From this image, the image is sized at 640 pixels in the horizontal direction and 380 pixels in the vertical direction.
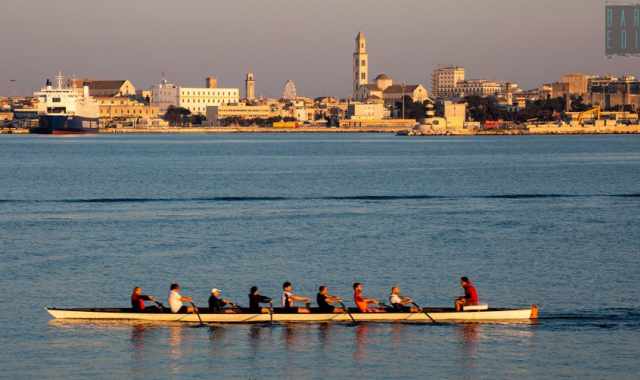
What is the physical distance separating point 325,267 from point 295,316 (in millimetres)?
9641

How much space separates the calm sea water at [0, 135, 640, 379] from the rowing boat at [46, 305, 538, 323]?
29cm

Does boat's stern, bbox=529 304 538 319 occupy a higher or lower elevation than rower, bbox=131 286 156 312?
lower

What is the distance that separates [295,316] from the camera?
2809cm

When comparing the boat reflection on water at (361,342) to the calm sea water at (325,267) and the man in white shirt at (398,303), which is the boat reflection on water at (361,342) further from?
the man in white shirt at (398,303)

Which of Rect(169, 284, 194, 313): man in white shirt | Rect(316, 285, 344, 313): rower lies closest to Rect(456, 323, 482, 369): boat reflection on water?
Rect(316, 285, 344, 313): rower

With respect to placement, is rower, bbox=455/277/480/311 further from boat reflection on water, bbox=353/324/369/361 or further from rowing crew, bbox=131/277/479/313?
boat reflection on water, bbox=353/324/369/361

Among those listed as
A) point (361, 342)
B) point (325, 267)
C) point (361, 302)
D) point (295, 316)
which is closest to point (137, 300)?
point (295, 316)

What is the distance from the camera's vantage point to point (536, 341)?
26.3 metres

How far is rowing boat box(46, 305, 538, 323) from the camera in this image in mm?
28000

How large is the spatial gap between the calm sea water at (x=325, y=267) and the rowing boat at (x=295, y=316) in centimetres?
29

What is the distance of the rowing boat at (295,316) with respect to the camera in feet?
91.9

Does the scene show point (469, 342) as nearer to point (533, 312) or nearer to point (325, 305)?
point (533, 312)

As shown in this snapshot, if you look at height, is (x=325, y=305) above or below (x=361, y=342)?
above

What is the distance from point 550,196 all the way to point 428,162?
160 ft
